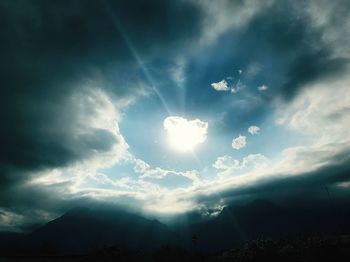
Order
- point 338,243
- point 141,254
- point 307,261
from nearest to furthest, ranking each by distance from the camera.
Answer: point 307,261
point 338,243
point 141,254

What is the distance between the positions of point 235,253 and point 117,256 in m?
19.3

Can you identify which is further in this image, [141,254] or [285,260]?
[141,254]

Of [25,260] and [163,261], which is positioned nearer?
[25,260]

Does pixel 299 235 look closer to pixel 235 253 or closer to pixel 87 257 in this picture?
pixel 235 253

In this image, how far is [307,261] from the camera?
3344cm

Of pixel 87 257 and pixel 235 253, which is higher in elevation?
pixel 87 257

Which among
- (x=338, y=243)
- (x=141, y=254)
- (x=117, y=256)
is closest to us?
(x=338, y=243)

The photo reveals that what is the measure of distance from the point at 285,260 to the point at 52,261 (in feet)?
100

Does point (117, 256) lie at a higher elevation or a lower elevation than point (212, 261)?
higher

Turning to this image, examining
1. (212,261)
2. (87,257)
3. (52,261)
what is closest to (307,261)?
(212,261)

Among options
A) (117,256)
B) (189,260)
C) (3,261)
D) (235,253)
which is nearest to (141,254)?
(117,256)

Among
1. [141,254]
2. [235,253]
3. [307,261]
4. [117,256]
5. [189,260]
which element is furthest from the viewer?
[189,260]

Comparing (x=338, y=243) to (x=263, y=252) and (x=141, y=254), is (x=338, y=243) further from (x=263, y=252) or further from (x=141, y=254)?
(x=141, y=254)

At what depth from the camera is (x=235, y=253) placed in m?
44.7
